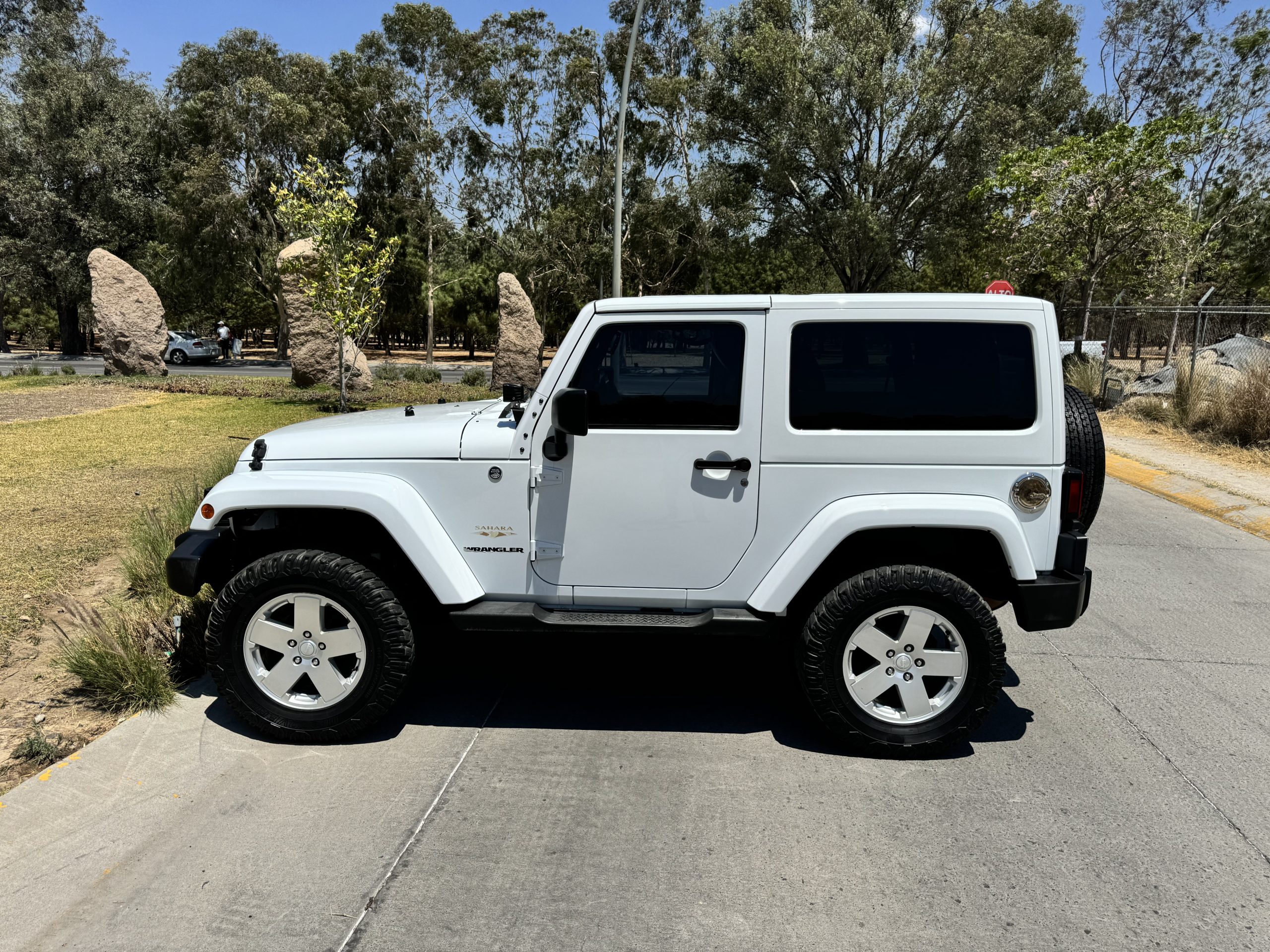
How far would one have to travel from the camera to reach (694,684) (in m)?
4.48

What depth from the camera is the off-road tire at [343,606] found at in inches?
142

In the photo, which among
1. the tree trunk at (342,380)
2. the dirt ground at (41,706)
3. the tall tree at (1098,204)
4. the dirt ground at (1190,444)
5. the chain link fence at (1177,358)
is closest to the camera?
the dirt ground at (41,706)

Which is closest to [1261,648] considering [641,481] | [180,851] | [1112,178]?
[641,481]

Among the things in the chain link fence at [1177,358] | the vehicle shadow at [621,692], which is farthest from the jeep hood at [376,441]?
the chain link fence at [1177,358]

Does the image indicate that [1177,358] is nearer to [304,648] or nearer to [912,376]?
[912,376]

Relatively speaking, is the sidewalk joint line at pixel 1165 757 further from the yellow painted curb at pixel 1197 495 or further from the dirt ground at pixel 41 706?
the yellow painted curb at pixel 1197 495

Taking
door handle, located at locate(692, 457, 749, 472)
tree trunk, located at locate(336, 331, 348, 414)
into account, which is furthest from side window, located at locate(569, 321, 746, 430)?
tree trunk, located at locate(336, 331, 348, 414)

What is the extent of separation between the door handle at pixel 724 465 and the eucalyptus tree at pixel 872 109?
2605 cm

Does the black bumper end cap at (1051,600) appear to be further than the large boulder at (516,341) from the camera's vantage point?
No

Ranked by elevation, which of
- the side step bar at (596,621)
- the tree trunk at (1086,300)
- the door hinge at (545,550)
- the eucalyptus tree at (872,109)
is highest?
the eucalyptus tree at (872,109)

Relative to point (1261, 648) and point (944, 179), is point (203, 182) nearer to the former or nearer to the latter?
point (944, 179)

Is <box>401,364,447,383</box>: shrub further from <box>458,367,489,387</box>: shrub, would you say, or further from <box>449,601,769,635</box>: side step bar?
<box>449,601,769,635</box>: side step bar

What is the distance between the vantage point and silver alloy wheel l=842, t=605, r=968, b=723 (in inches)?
142

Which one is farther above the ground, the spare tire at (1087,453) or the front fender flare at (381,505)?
the spare tire at (1087,453)
